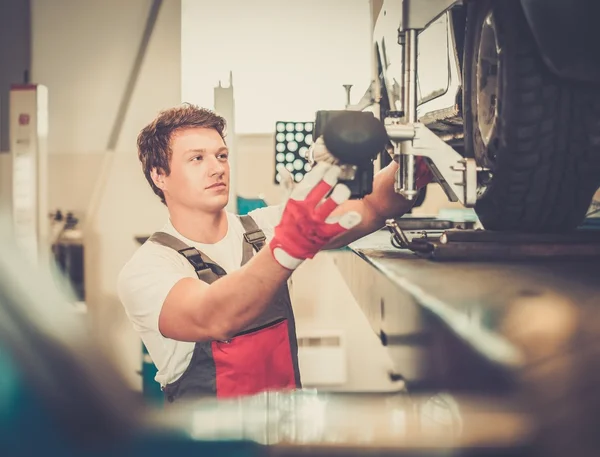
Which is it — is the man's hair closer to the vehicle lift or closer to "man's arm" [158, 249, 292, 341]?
"man's arm" [158, 249, 292, 341]

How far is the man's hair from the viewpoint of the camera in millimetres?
1278

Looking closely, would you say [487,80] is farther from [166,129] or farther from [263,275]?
[166,129]

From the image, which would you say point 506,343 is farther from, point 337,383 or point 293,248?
point 337,383

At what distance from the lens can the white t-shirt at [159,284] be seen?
1.03 meters

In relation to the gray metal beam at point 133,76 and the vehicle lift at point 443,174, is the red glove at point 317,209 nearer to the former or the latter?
the vehicle lift at point 443,174

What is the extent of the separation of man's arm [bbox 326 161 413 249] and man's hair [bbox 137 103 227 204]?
1.20 feet

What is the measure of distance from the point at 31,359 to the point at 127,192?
3.04m

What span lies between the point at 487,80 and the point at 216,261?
64 centimetres

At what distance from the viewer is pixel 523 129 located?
0.89 metres

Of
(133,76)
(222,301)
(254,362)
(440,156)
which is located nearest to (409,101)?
(440,156)

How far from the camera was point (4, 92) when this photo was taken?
329 centimetres

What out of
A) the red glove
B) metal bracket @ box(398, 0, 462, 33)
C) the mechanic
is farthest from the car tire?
the red glove

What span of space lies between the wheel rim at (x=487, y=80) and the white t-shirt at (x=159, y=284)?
Result: 0.57 meters

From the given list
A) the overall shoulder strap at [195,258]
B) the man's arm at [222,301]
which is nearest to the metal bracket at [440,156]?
the man's arm at [222,301]
